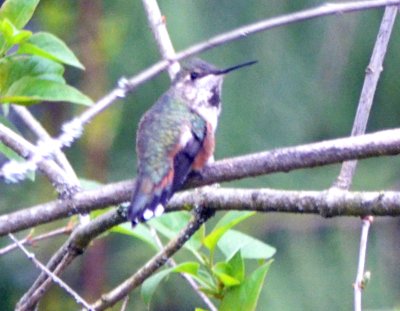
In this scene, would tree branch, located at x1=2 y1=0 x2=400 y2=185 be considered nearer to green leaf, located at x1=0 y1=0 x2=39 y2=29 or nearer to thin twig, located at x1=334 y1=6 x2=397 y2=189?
thin twig, located at x1=334 y1=6 x2=397 y2=189

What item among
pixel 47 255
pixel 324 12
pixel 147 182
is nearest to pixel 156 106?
pixel 147 182

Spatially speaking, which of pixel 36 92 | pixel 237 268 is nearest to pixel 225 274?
pixel 237 268

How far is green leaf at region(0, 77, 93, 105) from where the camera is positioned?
2.90m

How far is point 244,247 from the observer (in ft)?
10.3

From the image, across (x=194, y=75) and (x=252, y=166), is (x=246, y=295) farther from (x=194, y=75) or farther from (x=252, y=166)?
(x=194, y=75)

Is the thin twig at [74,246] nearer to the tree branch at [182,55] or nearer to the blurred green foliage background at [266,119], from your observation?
the tree branch at [182,55]

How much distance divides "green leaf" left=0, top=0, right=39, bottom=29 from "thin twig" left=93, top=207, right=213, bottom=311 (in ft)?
2.75

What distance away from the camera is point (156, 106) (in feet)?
12.7

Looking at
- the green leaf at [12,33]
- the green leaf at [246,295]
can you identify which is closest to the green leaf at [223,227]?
the green leaf at [246,295]

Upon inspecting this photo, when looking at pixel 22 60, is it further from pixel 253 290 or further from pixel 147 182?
pixel 253 290

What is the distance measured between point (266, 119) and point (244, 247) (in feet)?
8.41

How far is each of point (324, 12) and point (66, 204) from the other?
1.01m

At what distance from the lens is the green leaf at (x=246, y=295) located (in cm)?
285

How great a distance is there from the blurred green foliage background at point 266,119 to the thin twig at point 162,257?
7.00 ft
